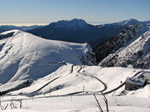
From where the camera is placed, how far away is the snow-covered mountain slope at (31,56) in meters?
80.0

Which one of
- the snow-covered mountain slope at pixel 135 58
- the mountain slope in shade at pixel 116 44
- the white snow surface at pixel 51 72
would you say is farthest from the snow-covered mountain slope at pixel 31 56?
the mountain slope in shade at pixel 116 44

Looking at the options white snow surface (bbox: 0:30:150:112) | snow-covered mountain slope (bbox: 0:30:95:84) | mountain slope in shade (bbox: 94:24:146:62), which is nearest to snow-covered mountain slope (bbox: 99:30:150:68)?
snow-covered mountain slope (bbox: 0:30:95:84)

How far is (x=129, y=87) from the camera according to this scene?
38.6 m

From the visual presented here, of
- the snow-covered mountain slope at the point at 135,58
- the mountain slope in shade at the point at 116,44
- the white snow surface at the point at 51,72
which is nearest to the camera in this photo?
the white snow surface at the point at 51,72

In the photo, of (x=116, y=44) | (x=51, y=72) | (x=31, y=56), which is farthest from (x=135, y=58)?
(x=31, y=56)

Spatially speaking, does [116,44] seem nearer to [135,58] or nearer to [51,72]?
[135,58]

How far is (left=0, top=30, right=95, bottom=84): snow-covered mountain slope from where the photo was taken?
262 ft

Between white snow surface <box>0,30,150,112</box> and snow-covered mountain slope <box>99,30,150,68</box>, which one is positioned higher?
white snow surface <box>0,30,150,112</box>

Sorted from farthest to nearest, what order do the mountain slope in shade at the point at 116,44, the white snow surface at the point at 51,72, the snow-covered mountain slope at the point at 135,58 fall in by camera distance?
the mountain slope in shade at the point at 116,44 < the snow-covered mountain slope at the point at 135,58 < the white snow surface at the point at 51,72

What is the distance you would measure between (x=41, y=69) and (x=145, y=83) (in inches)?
2064

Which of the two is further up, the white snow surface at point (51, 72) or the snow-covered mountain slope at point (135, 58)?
the white snow surface at point (51, 72)

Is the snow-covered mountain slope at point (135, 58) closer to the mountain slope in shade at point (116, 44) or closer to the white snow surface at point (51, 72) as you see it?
the white snow surface at point (51, 72)

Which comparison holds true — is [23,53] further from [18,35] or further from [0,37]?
[0,37]

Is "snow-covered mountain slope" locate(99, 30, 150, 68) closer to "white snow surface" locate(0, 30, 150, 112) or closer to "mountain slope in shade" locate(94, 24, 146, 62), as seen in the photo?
"white snow surface" locate(0, 30, 150, 112)
